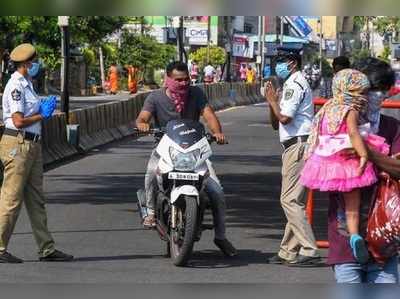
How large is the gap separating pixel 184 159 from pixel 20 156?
1.30 meters

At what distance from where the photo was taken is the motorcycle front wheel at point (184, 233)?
26.4 feet

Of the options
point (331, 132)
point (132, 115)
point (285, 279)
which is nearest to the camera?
point (331, 132)

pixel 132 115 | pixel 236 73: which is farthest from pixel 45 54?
pixel 236 73

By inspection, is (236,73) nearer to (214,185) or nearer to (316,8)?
(214,185)

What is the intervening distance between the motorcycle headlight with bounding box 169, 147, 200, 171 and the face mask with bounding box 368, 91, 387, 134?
4.20 m

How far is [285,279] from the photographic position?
7.94 m

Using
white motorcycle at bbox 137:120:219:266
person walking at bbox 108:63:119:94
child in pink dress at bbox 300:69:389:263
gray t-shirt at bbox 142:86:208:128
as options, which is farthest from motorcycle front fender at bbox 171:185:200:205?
person walking at bbox 108:63:119:94

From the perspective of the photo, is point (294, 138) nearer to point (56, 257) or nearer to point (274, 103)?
point (274, 103)

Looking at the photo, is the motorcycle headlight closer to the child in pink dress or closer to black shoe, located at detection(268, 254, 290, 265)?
black shoe, located at detection(268, 254, 290, 265)

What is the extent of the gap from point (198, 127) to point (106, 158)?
36.4ft

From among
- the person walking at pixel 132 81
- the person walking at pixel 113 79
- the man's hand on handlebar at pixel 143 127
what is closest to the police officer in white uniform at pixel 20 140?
the man's hand on handlebar at pixel 143 127

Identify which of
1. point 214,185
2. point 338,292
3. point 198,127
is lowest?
point 214,185

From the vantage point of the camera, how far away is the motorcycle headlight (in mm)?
8258

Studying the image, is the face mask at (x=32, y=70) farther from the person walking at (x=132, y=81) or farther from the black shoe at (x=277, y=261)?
the person walking at (x=132, y=81)
